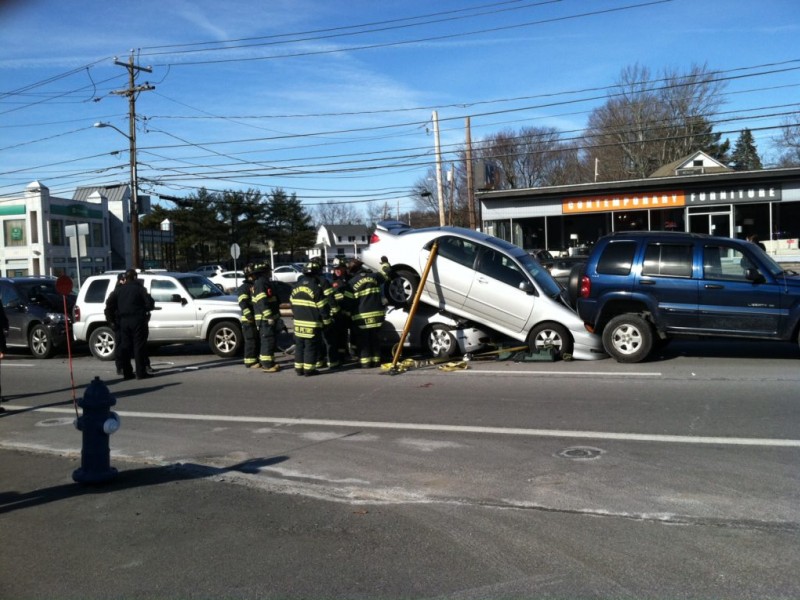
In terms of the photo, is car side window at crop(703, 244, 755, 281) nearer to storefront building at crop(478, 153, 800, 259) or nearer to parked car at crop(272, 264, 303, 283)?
storefront building at crop(478, 153, 800, 259)

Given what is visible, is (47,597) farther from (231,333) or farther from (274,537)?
(231,333)

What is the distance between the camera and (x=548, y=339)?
12492mm

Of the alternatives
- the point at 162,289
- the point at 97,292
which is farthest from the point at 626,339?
the point at 97,292

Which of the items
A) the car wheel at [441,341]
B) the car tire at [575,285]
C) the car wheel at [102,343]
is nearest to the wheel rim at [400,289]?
the car wheel at [441,341]

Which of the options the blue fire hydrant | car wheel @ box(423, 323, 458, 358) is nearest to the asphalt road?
the blue fire hydrant

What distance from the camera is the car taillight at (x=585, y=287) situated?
39.2 feet

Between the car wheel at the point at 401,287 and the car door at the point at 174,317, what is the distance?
4203mm

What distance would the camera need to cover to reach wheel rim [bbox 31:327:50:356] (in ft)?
53.4

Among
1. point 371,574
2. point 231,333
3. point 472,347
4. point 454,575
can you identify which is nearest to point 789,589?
point 454,575

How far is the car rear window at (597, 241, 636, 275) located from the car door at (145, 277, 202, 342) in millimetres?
7930

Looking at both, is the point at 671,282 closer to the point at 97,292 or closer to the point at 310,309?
the point at 310,309

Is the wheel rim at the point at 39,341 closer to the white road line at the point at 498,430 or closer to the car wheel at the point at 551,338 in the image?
the white road line at the point at 498,430

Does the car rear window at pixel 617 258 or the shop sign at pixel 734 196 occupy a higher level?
the shop sign at pixel 734 196

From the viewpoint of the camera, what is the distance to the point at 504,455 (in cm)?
700
